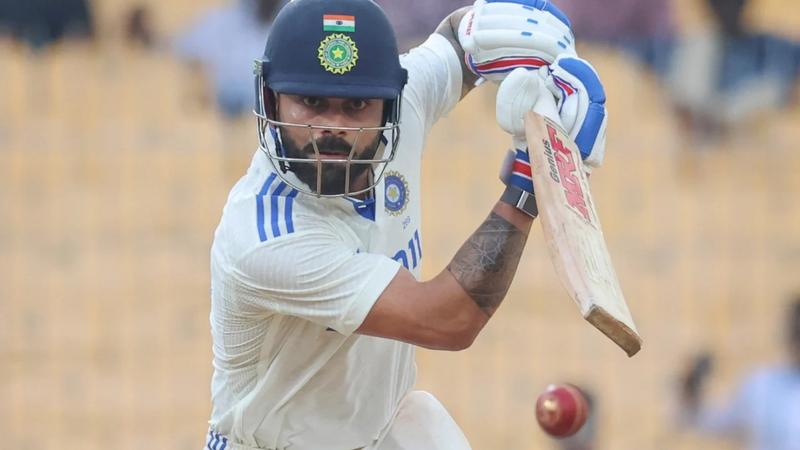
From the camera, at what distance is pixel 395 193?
14.2 feet

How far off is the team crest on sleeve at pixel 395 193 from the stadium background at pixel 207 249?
3.78m

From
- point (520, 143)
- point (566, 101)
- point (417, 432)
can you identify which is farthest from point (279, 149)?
point (417, 432)

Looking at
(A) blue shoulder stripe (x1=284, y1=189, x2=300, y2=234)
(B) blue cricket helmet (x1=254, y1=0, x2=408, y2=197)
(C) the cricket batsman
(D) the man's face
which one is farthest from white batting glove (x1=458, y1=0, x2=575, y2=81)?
(A) blue shoulder stripe (x1=284, y1=189, x2=300, y2=234)

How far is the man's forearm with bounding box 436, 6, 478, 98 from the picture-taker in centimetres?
484

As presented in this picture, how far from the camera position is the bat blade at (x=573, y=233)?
12.1 ft

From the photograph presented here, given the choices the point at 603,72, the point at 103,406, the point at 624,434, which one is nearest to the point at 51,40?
the point at 103,406

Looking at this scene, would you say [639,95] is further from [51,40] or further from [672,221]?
[51,40]

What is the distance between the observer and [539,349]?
27.9 ft

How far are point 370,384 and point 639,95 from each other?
16.3 ft

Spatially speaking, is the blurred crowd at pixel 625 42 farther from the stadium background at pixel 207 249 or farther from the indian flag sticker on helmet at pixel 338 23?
the indian flag sticker on helmet at pixel 338 23

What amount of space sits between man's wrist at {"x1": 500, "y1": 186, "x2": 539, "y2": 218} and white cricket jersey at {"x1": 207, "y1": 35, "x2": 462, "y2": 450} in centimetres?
30

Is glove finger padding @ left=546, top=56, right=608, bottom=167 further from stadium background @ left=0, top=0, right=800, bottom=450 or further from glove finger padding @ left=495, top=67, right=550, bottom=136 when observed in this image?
stadium background @ left=0, top=0, right=800, bottom=450

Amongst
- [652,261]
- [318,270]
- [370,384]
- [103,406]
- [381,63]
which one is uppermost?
[381,63]

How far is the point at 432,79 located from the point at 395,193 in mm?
528
